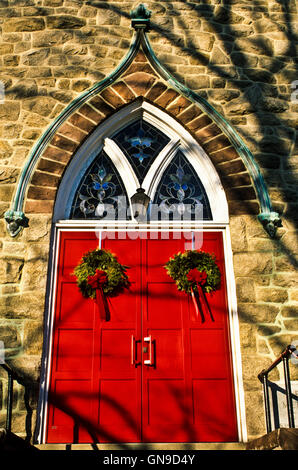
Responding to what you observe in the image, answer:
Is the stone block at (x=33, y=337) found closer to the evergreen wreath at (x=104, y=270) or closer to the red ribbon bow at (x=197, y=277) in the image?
the evergreen wreath at (x=104, y=270)

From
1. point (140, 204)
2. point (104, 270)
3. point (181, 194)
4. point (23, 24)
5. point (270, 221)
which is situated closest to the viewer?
point (104, 270)

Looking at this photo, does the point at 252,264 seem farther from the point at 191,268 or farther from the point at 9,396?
the point at 9,396

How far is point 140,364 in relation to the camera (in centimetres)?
481

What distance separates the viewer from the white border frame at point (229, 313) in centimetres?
457

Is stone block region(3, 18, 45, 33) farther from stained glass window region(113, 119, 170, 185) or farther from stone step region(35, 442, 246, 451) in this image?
stone step region(35, 442, 246, 451)

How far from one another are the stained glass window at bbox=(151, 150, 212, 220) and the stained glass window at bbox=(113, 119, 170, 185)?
257 millimetres

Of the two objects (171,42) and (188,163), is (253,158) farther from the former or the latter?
(171,42)

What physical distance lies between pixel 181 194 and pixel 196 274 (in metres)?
1.13

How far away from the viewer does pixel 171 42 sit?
6141 mm

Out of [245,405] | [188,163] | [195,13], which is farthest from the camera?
[195,13]

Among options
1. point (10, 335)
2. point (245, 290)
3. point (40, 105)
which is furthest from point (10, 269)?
point (245, 290)

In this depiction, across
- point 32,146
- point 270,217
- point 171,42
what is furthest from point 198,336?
point 171,42

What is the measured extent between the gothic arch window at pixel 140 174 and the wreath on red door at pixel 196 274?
0.61 metres
